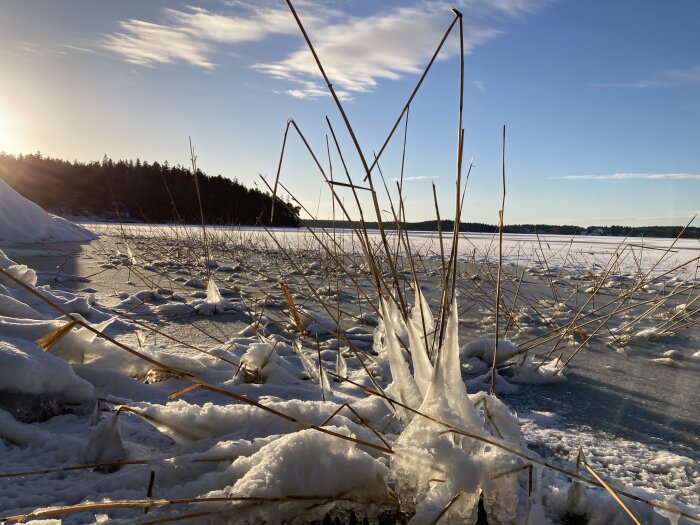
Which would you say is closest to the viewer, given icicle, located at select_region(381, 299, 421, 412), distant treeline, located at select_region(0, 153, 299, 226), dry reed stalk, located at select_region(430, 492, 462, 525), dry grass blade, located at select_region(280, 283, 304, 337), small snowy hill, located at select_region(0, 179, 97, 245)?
dry reed stalk, located at select_region(430, 492, 462, 525)

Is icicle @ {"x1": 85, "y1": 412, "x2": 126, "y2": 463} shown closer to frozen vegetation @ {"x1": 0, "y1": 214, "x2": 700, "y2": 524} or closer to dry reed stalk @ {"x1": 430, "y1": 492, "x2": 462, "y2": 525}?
frozen vegetation @ {"x1": 0, "y1": 214, "x2": 700, "y2": 524}

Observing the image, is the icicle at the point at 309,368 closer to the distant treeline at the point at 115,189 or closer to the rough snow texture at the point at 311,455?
the rough snow texture at the point at 311,455

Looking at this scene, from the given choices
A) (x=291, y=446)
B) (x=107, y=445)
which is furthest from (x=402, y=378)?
(x=107, y=445)

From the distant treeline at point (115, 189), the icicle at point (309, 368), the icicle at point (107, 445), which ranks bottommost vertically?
the icicle at point (309, 368)

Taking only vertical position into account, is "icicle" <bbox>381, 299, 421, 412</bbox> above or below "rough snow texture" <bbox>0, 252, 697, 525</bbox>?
above

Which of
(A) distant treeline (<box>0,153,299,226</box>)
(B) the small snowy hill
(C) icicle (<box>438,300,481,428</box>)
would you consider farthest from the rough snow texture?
(A) distant treeline (<box>0,153,299,226</box>)

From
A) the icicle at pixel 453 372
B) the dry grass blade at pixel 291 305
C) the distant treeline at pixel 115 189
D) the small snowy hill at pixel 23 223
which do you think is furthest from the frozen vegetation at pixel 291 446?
the distant treeline at pixel 115 189

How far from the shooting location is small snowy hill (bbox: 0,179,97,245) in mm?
6957

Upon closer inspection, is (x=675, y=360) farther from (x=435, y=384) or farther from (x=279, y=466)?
(x=279, y=466)

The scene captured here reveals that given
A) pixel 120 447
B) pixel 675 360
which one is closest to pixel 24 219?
pixel 120 447

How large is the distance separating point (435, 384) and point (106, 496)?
1.78ft

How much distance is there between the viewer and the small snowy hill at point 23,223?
6.96 m

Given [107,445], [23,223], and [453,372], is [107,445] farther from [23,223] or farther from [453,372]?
[23,223]

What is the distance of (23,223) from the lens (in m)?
7.47
